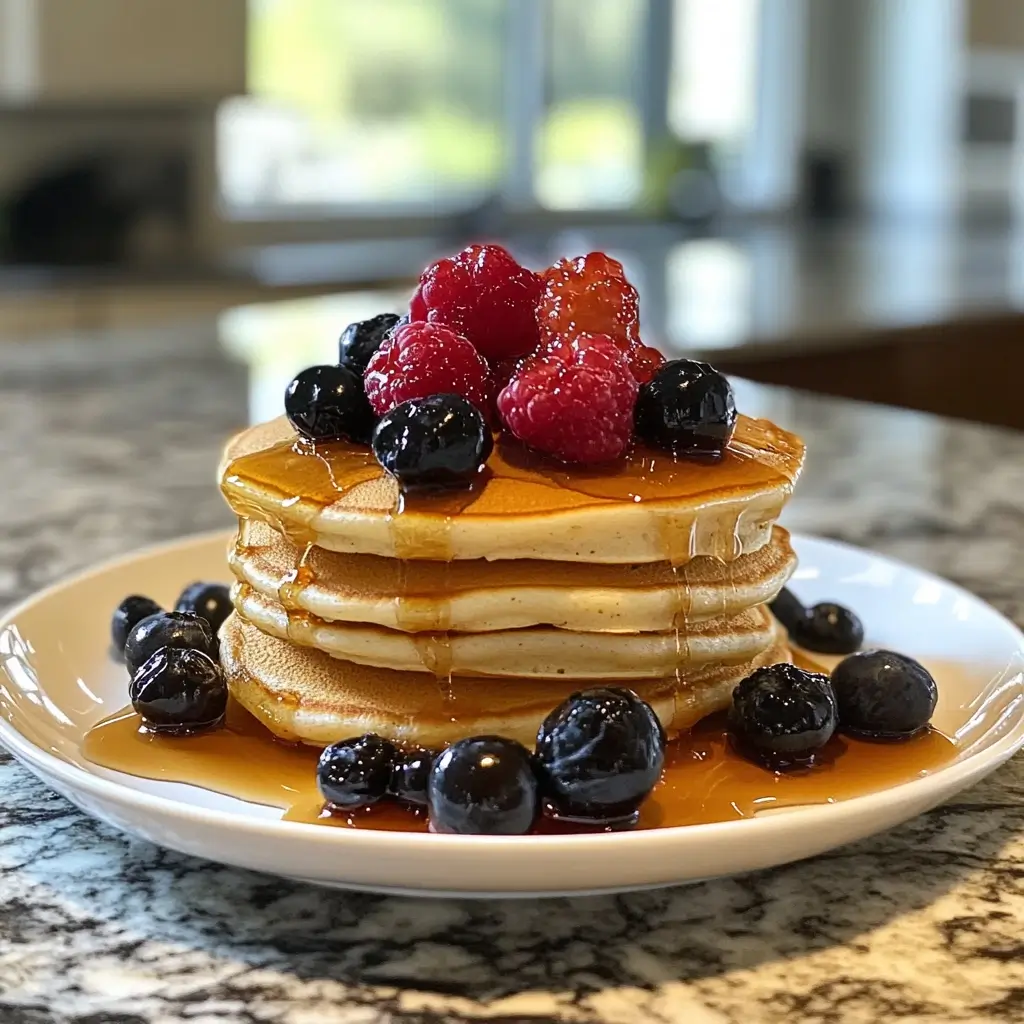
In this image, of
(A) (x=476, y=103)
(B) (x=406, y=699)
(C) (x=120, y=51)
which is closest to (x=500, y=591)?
(B) (x=406, y=699)

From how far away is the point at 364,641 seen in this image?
36.6 inches

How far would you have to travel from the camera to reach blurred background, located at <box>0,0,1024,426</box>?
3.37 metres

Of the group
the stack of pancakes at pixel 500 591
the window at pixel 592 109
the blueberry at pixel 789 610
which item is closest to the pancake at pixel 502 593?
the stack of pancakes at pixel 500 591

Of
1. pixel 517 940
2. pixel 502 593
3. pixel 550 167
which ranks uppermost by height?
pixel 550 167

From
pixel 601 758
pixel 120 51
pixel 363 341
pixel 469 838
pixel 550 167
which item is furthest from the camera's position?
pixel 550 167

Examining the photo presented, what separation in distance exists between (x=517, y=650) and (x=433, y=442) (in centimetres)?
15

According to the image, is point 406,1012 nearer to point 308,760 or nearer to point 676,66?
point 308,760

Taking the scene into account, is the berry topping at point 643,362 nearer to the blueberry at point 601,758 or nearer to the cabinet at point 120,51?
the blueberry at point 601,758

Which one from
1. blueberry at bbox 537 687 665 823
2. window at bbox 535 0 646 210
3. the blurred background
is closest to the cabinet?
the blurred background

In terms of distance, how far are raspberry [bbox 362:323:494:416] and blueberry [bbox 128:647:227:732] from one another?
0.74 ft

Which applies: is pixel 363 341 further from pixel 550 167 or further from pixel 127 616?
pixel 550 167

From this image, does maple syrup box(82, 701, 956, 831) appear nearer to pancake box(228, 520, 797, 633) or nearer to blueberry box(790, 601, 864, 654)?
pancake box(228, 520, 797, 633)

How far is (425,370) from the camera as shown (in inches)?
37.4

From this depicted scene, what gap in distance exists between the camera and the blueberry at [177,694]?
3.07ft
